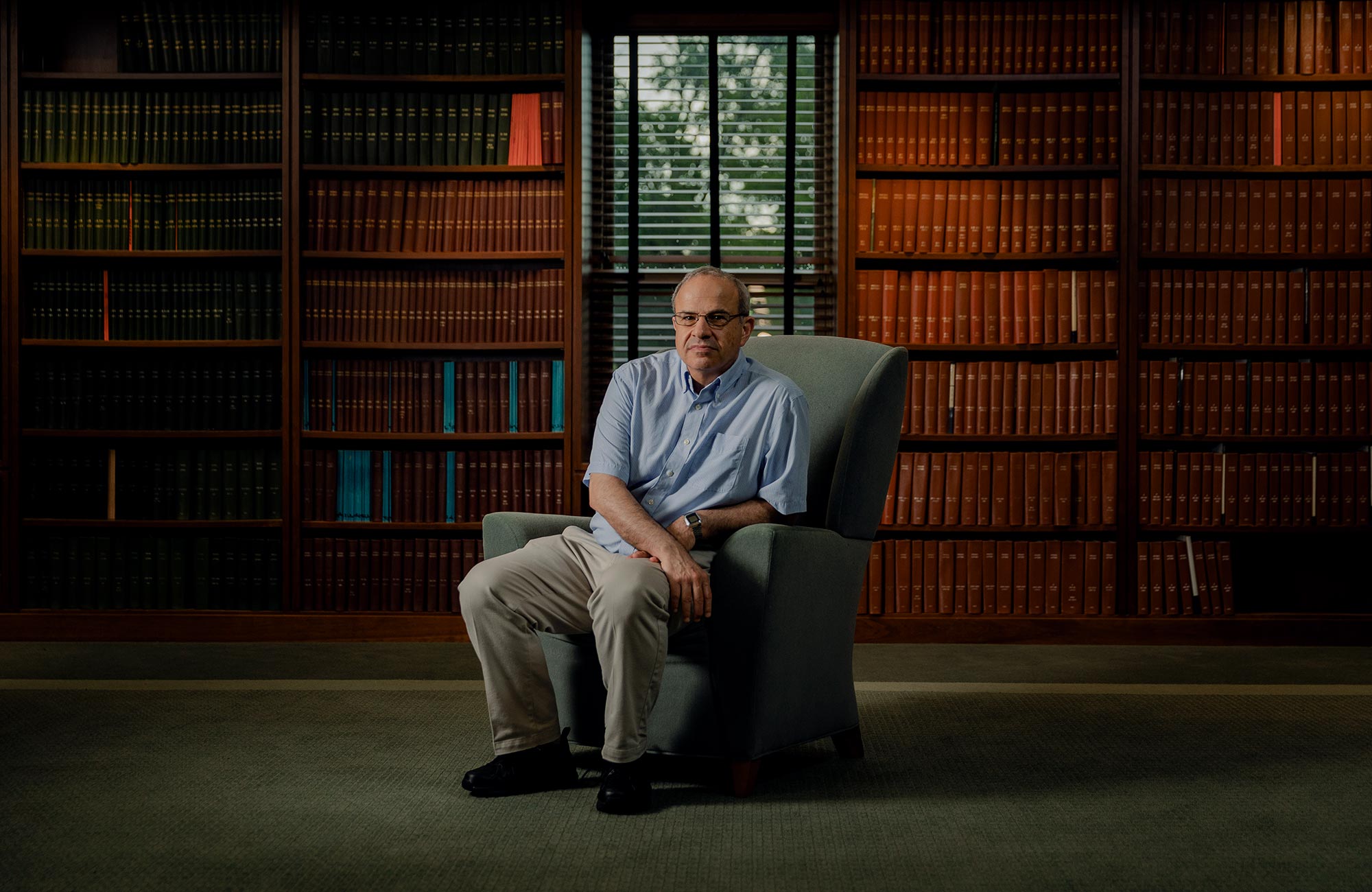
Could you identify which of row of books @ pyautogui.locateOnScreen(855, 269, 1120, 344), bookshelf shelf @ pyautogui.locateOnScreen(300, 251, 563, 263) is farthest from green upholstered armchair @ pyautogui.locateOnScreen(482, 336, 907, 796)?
bookshelf shelf @ pyautogui.locateOnScreen(300, 251, 563, 263)

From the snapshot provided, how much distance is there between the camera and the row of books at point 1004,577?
4016 millimetres

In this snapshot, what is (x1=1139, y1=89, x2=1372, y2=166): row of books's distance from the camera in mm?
3986

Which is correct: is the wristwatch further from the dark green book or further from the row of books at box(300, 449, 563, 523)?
the dark green book

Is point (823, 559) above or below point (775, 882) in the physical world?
above

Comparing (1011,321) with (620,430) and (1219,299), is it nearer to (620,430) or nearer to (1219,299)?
(1219,299)

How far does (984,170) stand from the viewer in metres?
4.03

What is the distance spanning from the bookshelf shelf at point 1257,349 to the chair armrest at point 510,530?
94.3 inches

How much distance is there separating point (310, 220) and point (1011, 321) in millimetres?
2443

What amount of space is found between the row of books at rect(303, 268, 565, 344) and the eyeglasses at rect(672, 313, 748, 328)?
1.70 metres

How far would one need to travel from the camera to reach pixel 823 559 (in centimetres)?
238

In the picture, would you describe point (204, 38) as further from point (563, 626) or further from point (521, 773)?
point (521, 773)

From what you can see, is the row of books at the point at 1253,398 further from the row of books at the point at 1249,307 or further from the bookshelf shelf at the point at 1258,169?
the bookshelf shelf at the point at 1258,169

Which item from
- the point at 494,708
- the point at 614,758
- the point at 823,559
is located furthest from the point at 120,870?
the point at 823,559

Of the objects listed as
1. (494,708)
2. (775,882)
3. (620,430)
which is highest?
(620,430)
